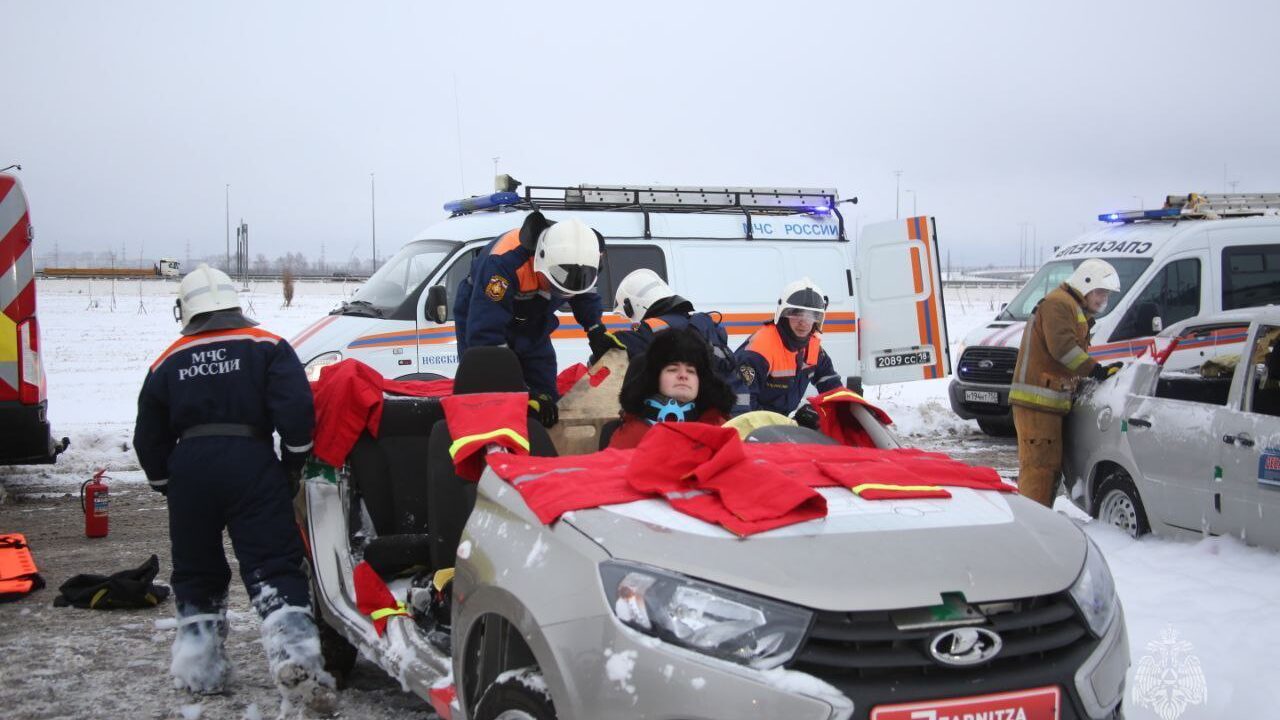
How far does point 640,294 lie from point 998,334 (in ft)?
21.4

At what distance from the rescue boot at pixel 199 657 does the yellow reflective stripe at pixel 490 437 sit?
1.73 meters

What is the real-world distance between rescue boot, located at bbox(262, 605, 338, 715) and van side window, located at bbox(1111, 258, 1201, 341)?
9382 mm

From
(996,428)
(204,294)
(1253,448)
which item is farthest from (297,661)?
(996,428)

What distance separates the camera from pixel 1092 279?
26.6 ft

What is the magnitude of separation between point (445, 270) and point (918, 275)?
492 centimetres

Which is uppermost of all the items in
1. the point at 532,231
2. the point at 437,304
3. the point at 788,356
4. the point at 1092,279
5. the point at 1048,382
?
the point at 532,231

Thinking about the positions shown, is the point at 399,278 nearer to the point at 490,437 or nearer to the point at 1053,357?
the point at 1053,357

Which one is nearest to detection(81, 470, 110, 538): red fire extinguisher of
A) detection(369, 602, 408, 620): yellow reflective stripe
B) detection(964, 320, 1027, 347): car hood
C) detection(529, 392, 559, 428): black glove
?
detection(529, 392, 559, 428): black glove

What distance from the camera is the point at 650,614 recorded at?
251cm

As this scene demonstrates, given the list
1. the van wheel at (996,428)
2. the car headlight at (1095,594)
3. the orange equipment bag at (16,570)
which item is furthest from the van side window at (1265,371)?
the orange equipment bag at (16,570)

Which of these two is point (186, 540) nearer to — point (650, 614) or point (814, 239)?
point (650, 614)

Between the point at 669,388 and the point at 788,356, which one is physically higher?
the point at 669,388

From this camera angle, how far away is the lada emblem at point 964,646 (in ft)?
8.16

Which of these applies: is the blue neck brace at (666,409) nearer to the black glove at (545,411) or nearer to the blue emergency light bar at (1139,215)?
the black glove at (545,411)
